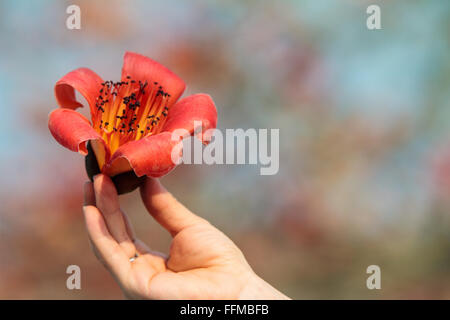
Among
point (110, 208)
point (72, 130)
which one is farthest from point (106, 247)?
point (72, 130)

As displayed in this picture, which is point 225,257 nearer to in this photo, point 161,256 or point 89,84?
point 161,256

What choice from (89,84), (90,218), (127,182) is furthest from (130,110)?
(90,218)

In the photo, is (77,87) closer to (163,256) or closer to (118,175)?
(118,175)

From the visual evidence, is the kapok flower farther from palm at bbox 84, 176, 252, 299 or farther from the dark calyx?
palm at bbox 84, 176, 252, 299

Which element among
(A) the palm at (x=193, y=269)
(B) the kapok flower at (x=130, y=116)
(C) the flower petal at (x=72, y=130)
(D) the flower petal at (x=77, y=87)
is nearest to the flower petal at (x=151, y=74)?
(B) the kapok flower at (x=130, y=116)

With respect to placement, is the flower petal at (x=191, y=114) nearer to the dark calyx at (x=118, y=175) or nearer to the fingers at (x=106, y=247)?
the dark calyx at (x=118, y=175)

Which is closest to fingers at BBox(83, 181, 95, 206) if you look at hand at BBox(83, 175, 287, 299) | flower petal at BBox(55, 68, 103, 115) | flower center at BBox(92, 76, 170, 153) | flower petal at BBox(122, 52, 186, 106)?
hand at BBox(83, 175, 287, 299)
